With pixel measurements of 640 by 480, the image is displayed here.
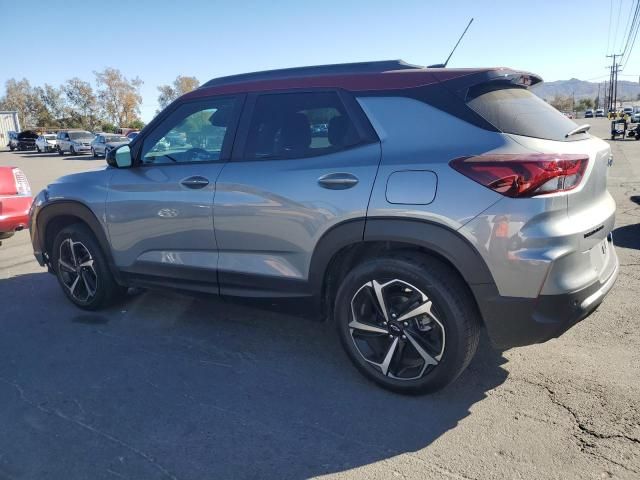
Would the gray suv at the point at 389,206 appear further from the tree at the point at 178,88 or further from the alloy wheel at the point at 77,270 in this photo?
the tree at the point at 178,88

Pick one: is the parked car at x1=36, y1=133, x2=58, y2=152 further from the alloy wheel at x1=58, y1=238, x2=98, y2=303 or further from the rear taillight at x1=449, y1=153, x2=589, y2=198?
the rear taillight at x1=449, y1=153, x2=589, y2=198

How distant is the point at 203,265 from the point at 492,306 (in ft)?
6.67

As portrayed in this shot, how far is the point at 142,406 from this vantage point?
3029 mm

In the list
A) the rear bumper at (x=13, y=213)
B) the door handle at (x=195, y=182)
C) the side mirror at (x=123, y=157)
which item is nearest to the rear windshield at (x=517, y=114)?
the door handle at (x=195, y=182)

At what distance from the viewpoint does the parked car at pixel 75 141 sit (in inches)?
1358

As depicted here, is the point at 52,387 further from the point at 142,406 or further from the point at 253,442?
the point at 253,442

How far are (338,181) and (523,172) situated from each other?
103 centimetres

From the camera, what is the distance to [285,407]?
9.80 feet

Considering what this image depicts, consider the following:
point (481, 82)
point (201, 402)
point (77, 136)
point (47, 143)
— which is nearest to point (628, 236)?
point (481, 82)

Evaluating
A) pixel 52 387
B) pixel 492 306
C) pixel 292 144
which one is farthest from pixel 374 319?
pixel 52 387

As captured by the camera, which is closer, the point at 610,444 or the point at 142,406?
the point at 610,444

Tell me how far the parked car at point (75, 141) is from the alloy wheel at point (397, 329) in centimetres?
3594

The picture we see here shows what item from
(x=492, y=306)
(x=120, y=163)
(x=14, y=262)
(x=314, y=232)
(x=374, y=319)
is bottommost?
(x=14, y=262)

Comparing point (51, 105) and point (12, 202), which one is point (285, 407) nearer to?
point (12, 202)
